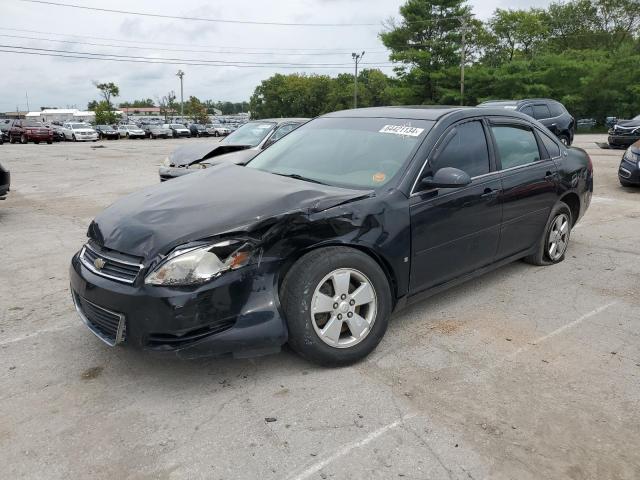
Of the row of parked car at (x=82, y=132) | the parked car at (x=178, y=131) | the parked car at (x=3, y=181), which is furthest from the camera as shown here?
the parked car at (x=178, y=131)

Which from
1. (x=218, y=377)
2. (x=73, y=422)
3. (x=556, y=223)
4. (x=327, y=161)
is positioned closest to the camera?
(x=73, y=422)

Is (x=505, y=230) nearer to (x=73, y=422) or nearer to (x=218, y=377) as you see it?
(x=218, y=377)

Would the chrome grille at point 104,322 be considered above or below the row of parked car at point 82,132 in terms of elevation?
below

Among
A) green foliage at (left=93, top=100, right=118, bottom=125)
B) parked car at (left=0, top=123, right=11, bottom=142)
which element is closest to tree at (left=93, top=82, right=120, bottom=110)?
green foliage at (left=93, top=100, right=118, bottom=125)

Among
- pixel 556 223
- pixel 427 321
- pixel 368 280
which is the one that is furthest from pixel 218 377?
pixel 556 223

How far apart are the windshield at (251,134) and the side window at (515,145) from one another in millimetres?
6440

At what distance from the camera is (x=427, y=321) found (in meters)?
4.01

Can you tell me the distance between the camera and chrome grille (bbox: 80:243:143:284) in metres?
2.95

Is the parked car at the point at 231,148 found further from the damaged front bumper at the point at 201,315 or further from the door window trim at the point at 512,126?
the damaged front bumper at the point at 201,315

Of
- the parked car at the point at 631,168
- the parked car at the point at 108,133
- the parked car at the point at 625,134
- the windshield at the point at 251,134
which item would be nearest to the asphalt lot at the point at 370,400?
the parked car at the point at 631,168

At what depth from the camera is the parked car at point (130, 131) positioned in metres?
43.5

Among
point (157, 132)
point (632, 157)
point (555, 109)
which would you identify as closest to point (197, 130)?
point (157, 132)

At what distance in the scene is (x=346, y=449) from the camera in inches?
99.4

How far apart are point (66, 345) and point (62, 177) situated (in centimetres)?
1178
